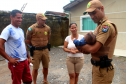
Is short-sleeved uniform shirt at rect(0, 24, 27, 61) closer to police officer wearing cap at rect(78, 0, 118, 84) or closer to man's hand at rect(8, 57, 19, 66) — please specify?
man's hand at rect(8, 57, 19, 66)

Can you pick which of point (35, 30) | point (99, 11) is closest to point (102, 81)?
point (99, 11)

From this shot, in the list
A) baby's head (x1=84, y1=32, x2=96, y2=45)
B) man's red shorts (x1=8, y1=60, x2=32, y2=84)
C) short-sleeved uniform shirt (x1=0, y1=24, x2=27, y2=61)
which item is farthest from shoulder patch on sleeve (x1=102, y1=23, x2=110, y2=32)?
man's red shorts (x1=8, y1=60, x2=32, y2=84)

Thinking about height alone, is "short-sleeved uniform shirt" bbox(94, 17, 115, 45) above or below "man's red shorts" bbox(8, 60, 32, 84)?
above

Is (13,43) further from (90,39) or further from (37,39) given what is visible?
(90,39)

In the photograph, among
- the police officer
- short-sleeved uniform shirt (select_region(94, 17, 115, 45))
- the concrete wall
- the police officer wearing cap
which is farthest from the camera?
the concrete wall

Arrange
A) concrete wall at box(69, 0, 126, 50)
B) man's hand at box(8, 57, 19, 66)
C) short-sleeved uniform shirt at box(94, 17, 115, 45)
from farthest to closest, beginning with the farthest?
concrete wall at box(69, 0, 126, 50) < man's hand at box(8, 57, 19, 66) < short-sleeved uniform shirt at box(94, 17, 115, 45)

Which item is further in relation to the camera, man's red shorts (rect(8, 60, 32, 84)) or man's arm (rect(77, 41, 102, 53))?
man's red shorts (rect(8, 60, 32, 84))

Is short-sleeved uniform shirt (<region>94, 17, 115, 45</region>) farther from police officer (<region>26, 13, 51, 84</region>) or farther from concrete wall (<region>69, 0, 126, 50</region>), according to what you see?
concrete wall (<region>69, 0, 126, 50</region>)

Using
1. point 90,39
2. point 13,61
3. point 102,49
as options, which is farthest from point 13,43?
point 102,49

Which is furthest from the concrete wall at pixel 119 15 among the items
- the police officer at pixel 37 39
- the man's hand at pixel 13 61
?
the man's hand at pixel 13 61

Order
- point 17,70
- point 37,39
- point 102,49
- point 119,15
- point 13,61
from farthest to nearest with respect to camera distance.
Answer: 1. point 119,15
2. point 37,39
3. point 17,70
4. point 13,61
5. point 102,49

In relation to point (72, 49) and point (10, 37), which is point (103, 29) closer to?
point (72, 49)

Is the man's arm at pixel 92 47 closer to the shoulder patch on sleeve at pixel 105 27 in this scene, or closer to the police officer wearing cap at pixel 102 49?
the police officer wearing cap at pixel 102 49

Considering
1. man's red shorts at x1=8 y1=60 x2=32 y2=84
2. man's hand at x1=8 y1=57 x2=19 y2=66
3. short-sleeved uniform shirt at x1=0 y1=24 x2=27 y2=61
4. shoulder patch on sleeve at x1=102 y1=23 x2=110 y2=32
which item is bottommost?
man's red shorts at x1=8 y1=60 x2=32 y2=84
